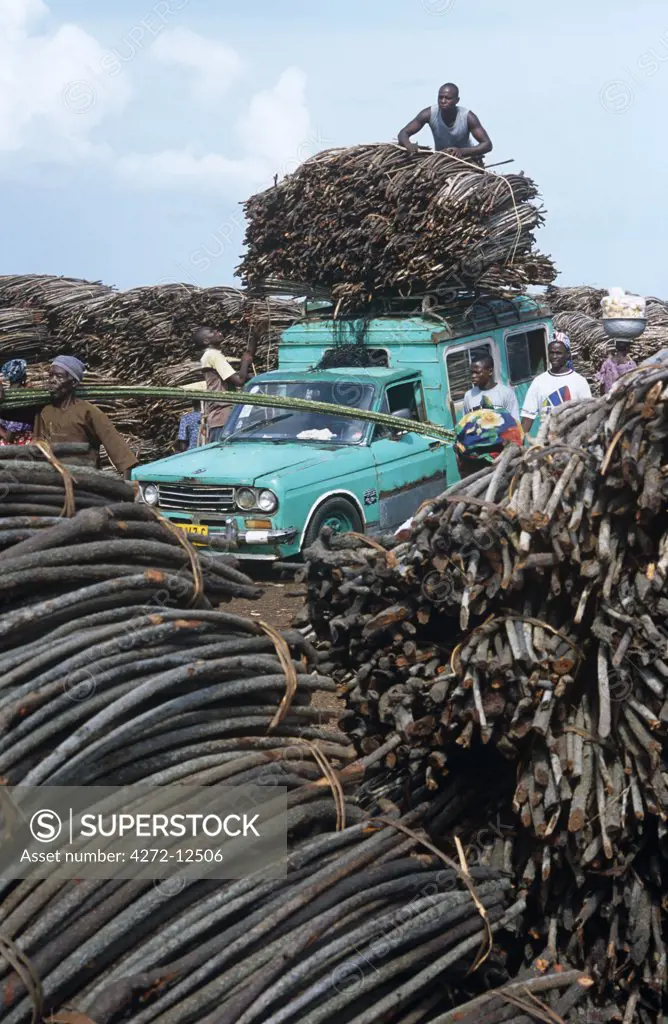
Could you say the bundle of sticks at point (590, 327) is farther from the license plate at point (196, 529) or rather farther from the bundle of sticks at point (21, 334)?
the license plate at point (196, 529)

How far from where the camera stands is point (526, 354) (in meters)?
13.3

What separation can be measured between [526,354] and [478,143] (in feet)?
8.16

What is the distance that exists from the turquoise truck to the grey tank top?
199 cm

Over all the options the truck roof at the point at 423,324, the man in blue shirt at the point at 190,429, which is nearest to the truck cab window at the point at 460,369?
the truck roof at the point at 423,324

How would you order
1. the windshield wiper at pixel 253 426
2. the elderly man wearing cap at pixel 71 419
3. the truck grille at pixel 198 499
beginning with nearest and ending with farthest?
the elderly man wearing cap at pixel 71 419 → the truck grille at pixel 198 499 → the windshield wiper at pixel 253 426

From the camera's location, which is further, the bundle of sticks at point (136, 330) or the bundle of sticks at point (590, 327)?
the bundle of sticks at point (590, 327)

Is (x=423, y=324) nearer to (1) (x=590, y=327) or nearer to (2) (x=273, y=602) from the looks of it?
(2) (x=273, y=602)

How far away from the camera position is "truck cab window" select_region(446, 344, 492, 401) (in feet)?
39.1

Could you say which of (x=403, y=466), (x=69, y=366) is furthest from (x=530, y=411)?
(x=69, y=366)

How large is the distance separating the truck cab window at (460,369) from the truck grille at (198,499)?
2799 millimetres

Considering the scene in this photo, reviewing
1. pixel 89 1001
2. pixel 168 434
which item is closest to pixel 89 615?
pixel 89 1001

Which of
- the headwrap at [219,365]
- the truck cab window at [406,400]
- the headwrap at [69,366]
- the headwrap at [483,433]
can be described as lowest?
the headwrap at [483,433]

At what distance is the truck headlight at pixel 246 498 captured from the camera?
10.1m

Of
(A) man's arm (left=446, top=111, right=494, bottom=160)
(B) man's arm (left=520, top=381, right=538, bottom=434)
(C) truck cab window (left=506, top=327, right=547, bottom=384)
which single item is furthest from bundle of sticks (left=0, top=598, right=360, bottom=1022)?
(A) man's arm (left=446, top=111, right=494, bottom=160)
